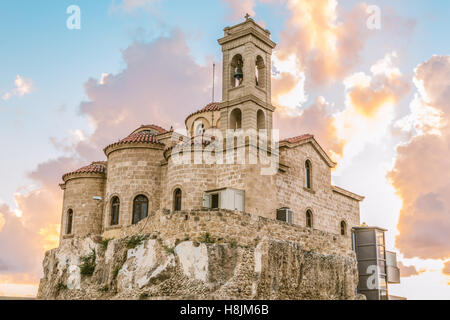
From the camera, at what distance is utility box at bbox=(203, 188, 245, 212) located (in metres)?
23.1

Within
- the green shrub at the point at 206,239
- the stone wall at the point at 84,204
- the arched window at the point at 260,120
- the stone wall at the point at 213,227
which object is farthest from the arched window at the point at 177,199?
the stone wall at the point at 84,204

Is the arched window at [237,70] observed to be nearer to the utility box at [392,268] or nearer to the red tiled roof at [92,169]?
the red tiled roof at [92,169]

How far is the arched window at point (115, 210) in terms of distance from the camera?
27.5 metres

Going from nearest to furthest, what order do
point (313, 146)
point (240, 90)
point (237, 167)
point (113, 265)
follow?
point (113, 265), point (237, 167), point (240, 90), point (313, 146)

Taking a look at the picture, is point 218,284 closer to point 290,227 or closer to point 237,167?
point 290,227

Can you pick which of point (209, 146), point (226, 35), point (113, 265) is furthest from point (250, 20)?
point (113, 265)

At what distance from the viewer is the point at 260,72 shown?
2811cm

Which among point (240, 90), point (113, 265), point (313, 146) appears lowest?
point (113, 265)

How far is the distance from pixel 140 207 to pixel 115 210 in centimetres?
148

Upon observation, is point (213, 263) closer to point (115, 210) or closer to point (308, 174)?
point (115, 210)

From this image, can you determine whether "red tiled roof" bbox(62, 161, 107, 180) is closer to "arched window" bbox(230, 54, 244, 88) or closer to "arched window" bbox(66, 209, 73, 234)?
"arched window" bbox(66, 209, 73, 234)
